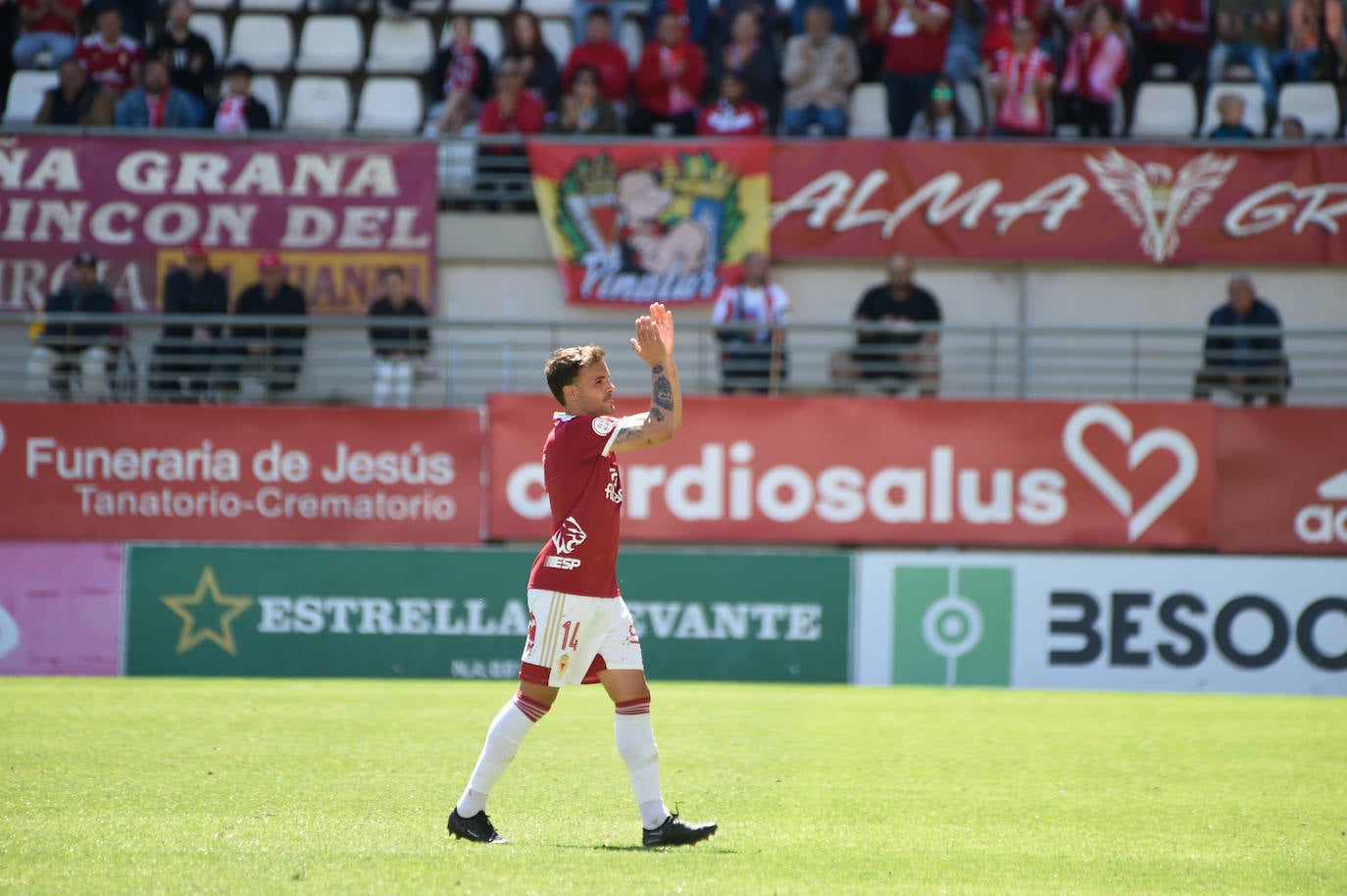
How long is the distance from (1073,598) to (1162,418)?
2.02 metres

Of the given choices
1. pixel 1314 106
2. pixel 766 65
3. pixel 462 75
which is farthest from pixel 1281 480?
pixel 462 75

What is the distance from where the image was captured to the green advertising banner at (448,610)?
14898 millimetres

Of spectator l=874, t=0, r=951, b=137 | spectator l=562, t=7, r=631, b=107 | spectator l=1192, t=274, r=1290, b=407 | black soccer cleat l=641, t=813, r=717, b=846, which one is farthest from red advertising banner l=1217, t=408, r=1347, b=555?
black soccer cleat l=641, t=813, r=717, b=846

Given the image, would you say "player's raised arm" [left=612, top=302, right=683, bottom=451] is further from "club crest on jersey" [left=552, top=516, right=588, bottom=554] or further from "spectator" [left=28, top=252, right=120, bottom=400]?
"spectator" [left=28, top=252, right=120, bottom=400]

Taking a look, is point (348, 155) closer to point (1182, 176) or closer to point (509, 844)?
point (1182, 176)

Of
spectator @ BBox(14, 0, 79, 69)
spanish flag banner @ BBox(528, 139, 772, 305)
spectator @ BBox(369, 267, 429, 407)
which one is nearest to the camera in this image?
spectator @ BBox(369, 267, 429, 407)

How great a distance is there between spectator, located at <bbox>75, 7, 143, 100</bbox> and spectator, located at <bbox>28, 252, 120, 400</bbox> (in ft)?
9.59

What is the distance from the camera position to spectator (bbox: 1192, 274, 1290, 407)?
1547 cm

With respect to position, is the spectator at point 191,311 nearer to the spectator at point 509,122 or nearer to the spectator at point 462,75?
the spectator at point 509,122

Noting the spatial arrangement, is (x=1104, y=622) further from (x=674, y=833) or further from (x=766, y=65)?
(x=674, y=833)

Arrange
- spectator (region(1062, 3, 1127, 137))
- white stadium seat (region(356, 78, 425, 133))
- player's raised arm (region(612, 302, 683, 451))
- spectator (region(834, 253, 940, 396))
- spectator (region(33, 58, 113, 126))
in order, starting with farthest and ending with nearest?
white stadium seat (region(356, 78, 425, 133)), spectator (region(1062, 3, 1127, 137)), spectator (region(33, 58, 113, 126)), spectator (region(834, 253, 940, 396)), player's raised arm (region(612, 302, 683, 451))

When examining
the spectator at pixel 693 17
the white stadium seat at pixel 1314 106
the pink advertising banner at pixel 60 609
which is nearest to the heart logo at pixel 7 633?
the pink advertising banner at pixel 60 609

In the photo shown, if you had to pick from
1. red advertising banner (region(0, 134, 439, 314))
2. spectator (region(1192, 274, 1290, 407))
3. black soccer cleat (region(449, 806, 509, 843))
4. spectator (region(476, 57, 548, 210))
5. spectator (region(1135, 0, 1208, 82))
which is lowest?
black soccer cleat (region(449, 806, 509, 843))

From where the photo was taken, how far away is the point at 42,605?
14.8m
